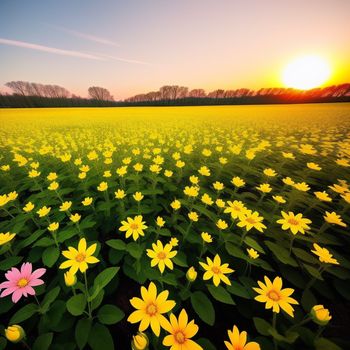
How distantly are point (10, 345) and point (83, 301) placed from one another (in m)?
0.69

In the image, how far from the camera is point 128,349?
1.25 m

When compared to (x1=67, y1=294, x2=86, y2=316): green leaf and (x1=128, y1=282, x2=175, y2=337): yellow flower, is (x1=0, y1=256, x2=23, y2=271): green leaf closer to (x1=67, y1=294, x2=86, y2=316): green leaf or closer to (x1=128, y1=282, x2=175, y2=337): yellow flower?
(x1=67, y1=294, x2=86, y2=316): green leaf

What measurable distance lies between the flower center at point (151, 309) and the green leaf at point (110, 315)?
0.76 ft

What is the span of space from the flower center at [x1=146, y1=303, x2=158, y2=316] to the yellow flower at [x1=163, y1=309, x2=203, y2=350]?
10cm

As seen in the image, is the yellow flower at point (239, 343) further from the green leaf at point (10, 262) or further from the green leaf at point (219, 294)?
the green leaf at point (10, 262)

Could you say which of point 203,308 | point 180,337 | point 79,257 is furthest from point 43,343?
point 203,308

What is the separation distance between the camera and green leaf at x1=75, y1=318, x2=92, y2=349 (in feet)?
3.40

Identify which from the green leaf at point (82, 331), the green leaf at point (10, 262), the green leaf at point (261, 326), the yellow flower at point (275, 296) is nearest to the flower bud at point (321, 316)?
the yellow flower at point (275, 296)

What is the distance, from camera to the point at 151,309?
39.6 inches

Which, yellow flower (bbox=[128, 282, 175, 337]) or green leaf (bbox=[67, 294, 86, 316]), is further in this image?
green leaf (bbox=[67, 294, 86, 316])

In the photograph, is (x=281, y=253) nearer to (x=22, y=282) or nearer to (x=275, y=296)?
(x=275, y=296)

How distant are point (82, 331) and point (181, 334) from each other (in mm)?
642

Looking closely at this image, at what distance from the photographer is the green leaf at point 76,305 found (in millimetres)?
1042

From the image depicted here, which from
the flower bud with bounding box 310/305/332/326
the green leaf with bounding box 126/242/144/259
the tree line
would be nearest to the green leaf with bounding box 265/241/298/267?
the flower bud with bounding box 310/305/332/326
